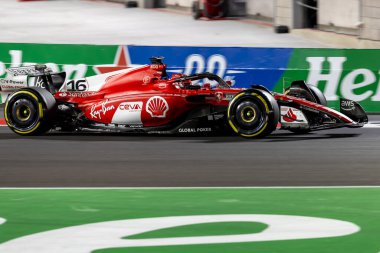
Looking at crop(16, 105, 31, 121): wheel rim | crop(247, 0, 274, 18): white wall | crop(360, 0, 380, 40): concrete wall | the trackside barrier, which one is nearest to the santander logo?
crop(16, 105, 31, 121): wheel rim

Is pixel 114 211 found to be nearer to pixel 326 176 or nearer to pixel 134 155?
pixel 326 176

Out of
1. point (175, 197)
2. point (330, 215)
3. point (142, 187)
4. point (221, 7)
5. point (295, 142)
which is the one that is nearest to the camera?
point (330, 215)

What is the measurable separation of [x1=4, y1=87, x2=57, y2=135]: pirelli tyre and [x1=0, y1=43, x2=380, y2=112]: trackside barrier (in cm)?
422

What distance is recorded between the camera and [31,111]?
48.7 ft

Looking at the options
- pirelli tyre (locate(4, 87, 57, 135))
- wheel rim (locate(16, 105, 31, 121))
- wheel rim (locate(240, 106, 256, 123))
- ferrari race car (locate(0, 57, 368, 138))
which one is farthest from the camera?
wheel rim (locate(16, 105, 31, 121))

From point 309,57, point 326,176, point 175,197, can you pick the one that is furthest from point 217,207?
point 309,57

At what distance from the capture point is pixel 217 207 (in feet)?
29.5

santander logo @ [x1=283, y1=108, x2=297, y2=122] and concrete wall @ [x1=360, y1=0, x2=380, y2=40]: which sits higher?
concrete wall @ [x1=360, y1=0, x2=380, y2=40]

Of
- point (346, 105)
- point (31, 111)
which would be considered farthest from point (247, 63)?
point (31, 111)

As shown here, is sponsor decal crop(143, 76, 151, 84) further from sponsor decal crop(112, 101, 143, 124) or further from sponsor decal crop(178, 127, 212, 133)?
sponsor decal crop(178, 127, 212, 133)

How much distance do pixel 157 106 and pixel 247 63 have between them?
490cm

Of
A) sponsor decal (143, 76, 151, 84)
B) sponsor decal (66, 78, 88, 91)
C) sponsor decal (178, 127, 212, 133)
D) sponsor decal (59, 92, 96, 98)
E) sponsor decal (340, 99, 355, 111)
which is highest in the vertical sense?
sponsor decal (143, 76, 151, 84)

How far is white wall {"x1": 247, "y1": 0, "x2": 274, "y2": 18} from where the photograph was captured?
3186 centimetres

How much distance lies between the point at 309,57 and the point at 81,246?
1170 centimetres
